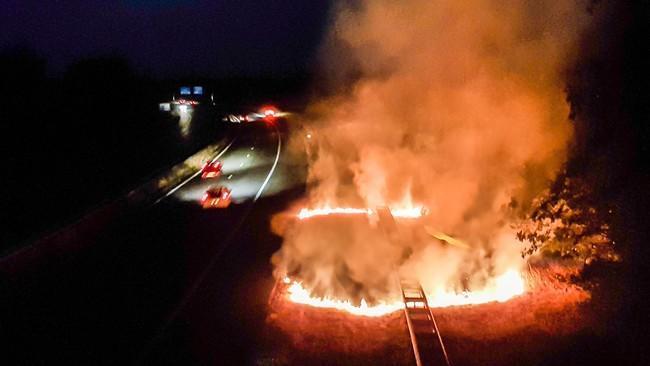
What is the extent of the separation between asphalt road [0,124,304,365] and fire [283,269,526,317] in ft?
2.93

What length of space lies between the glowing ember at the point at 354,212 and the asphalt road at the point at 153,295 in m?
1.24

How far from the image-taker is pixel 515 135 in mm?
11961

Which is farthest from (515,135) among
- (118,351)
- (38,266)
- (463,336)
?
(38,266)

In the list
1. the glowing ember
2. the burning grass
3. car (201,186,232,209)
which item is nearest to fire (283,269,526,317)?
the burning grass

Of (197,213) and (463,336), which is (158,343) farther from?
(197,213)

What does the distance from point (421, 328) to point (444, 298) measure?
1619 mm

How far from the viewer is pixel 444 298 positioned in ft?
34.9

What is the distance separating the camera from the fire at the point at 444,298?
404 inches

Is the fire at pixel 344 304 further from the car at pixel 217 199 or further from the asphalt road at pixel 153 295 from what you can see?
the car at pixel 217 199

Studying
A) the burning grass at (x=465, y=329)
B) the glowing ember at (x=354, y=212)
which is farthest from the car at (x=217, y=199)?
the burning grass at (x=465, y=329)

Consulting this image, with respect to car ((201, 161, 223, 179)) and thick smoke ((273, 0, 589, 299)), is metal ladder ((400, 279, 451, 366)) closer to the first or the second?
thick smoke ((273, 0, 589, 299))

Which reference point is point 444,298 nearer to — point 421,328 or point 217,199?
point 421,328

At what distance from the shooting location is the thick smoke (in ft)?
34.8

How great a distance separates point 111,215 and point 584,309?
45.4 feet
